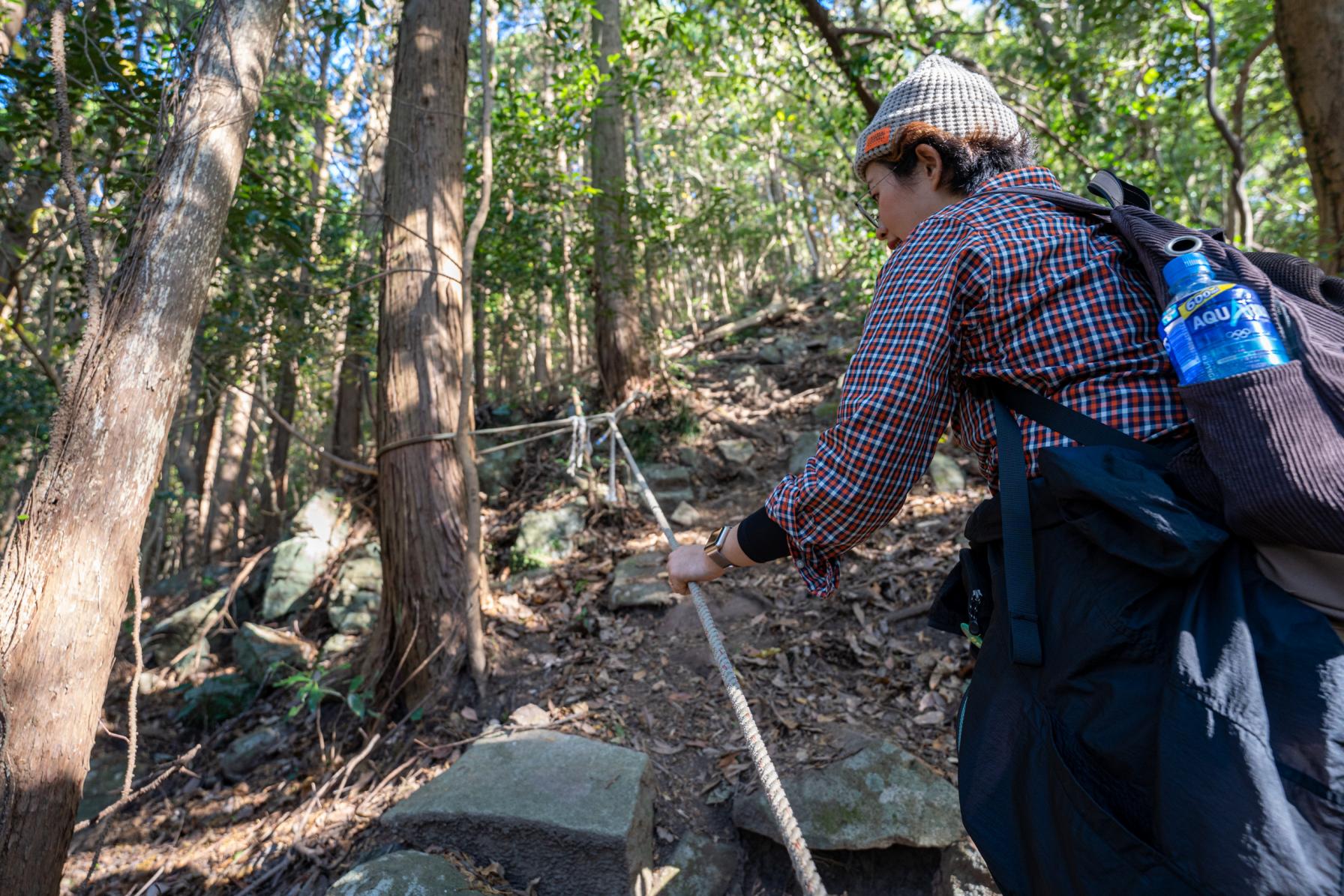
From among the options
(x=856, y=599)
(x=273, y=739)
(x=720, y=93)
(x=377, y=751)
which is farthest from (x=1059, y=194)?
(x=720, y=93)

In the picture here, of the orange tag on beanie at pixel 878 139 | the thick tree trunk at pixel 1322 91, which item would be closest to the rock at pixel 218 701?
the orange tag on beanie at pixel 878 139

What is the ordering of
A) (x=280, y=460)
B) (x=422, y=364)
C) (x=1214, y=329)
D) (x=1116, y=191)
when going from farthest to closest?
(x=280, y=460)
(x=422, y=364)
(x=1116, y=191)
(x=1214, y=329)

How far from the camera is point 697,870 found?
109 inches

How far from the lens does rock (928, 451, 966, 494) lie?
18.6ft

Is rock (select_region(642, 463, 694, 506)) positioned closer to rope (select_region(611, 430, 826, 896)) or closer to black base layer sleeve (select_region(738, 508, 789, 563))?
rope (select_region(611, 430, 826, 896))

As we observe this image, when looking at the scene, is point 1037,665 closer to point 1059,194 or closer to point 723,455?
point 1059,194

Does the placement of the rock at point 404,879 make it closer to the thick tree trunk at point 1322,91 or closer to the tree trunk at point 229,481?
the thick tree trunk at point 1322,91

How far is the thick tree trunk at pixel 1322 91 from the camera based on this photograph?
3.50m

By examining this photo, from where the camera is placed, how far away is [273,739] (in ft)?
15.0

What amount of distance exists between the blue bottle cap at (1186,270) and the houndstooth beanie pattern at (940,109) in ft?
1.84

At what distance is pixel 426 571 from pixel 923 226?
343 cm

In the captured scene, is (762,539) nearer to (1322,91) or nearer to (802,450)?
(1322,91)

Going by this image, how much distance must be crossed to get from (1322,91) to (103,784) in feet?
28.3

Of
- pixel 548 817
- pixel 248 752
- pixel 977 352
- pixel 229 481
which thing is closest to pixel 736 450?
pixel 248 752
